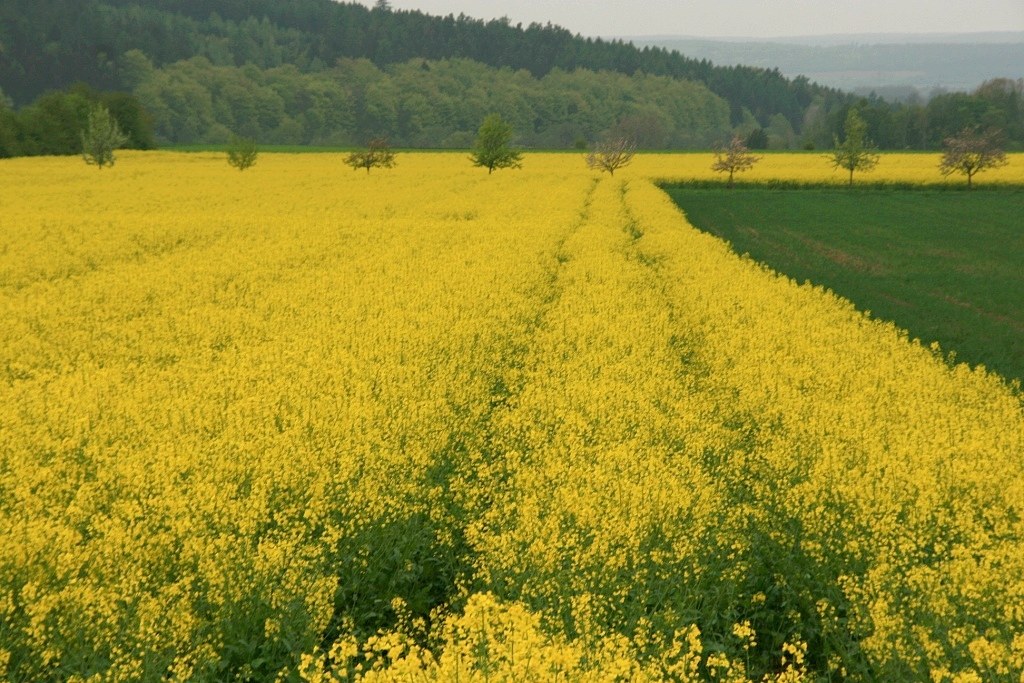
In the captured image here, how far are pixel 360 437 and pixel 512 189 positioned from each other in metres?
40.9

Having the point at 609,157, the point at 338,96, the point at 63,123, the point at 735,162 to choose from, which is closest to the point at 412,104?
the point at 338,96

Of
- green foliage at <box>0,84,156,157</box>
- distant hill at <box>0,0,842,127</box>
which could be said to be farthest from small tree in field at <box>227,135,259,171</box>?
distant hill at <box>0,0,842,127</box>

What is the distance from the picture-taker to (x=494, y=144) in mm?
64750

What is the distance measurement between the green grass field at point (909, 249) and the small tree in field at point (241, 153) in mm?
31580

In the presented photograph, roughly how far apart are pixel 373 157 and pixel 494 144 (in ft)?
32.3

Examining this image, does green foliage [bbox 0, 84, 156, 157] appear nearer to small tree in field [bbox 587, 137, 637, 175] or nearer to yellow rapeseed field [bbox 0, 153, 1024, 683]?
small tree in field [bbox 587, 137, 637, 175]

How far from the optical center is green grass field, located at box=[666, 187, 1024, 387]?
19516 millimetres

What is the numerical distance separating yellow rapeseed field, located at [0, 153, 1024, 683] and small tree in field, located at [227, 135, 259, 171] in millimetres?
51403

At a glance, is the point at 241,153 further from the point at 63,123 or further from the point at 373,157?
the point at 63,123

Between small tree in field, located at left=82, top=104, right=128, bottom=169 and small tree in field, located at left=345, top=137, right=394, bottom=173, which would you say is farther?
small tree in field, located at left=345, top=137, right=394, bottom=173

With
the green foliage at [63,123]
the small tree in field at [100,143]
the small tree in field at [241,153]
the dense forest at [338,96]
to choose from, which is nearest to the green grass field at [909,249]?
the small tree in field at [241,153]

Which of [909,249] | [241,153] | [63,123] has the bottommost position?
[909,249]

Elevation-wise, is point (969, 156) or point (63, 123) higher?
point (63, 123)

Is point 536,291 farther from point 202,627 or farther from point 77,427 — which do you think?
point 202,627
